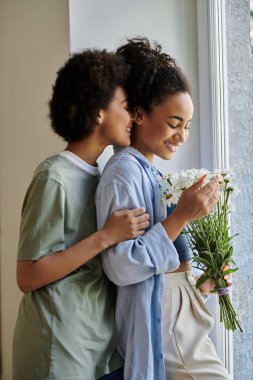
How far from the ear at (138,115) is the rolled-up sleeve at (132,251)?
21cm

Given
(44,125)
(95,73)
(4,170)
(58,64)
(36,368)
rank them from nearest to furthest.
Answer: (36,368), (95,73), (58,64), (44,125), (4,170)

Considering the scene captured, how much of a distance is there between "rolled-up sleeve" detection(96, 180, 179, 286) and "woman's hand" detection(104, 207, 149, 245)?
0.01 metres

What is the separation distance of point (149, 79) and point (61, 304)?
0.61 m

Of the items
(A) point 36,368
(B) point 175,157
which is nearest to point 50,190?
(A) point 36,368

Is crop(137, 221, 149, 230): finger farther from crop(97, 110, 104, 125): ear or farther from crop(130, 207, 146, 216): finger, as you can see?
crop(97, 110, 104, 125): ear

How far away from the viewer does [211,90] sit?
5.65ft

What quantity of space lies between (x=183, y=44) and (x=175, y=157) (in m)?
0.39

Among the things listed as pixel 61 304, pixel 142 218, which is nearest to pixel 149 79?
pixel 142 218

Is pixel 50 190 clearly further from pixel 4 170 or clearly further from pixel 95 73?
pixel 4 170

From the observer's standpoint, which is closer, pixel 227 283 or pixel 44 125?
pixel 227 283

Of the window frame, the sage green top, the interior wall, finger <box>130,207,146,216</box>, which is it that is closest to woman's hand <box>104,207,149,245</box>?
finger <box>130,207,146,216</box>

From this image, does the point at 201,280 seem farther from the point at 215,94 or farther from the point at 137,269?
the point at 215,94

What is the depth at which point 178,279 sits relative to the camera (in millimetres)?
1359

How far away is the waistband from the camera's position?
135 centimetres
